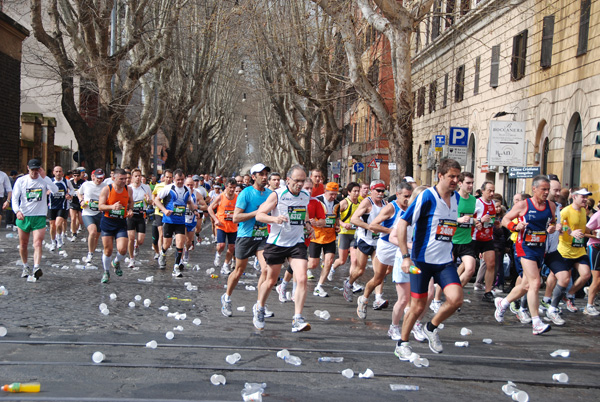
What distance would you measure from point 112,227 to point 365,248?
3.93 m

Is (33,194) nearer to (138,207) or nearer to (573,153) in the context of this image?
(138,207)

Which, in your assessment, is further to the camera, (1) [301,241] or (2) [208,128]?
(2) [208,128]

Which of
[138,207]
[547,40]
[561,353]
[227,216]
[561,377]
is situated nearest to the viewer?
[561,377]

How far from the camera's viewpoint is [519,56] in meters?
23.0

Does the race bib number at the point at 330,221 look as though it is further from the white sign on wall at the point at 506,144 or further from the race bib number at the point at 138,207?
the white sign on wall at the point at 506,144

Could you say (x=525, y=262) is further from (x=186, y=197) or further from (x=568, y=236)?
(x=186, y=197)

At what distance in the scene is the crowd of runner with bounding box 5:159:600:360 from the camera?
6672 mm

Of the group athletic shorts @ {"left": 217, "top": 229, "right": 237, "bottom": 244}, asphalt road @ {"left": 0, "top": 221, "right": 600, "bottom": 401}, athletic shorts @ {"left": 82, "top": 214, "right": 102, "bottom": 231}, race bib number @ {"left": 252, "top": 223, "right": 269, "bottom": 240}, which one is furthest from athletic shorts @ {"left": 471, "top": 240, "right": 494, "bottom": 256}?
athletic shorts @ {"left": 82, "top": 214, "right": 102, "bottom": 231}

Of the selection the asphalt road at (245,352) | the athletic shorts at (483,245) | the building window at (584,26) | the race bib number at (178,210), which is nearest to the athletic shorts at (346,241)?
the asphalt road at (245,352)

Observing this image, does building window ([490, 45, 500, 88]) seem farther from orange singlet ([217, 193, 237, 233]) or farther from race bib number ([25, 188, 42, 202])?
race bib number ([25, 188, 42, 202])

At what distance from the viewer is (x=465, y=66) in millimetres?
28750

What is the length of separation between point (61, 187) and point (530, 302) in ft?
37.0

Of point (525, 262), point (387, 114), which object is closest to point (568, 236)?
point (525, 262)

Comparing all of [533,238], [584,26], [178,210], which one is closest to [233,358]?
[533,238]
